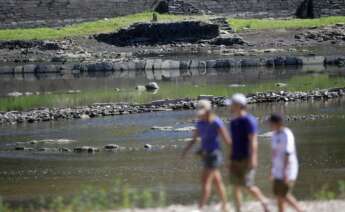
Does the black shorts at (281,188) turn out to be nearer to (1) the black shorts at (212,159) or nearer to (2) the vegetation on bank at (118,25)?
(1) the black shorts at (212,159)

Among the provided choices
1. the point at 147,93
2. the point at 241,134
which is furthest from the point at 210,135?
the point at 147,93

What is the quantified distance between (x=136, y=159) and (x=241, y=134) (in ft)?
31.8

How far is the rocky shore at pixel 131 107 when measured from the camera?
117 feet

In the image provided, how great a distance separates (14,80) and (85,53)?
33.7 ft

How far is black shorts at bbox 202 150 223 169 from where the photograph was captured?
54.9 ft

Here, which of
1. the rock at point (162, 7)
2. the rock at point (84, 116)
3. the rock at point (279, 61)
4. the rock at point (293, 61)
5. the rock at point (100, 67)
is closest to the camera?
the rock at point (84, 116)

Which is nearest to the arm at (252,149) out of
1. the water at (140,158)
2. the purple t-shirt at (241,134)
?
the purple t-shirt at (241,134)

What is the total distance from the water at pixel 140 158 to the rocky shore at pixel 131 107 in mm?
943

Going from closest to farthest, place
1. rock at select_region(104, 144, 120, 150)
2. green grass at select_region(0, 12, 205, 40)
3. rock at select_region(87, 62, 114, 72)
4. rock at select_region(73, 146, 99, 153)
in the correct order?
1. rock at select_region(73, 146, 99, 153)
2. rock at select_region(104, 144, 120, 150)
3. rock at select_region(87, 62, 114, 72)
4. green grass at select_region(0, 12, 205, 40)

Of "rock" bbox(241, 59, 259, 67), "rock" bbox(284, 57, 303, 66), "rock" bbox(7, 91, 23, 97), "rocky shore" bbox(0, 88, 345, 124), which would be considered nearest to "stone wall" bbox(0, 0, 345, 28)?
"rock" bbox(241, 59, 259, 67)

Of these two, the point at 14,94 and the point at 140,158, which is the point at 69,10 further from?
the point at 140,158

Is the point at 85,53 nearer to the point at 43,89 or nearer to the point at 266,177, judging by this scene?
the point at 43,89

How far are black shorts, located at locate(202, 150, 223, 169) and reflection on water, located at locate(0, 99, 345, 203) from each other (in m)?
3.35

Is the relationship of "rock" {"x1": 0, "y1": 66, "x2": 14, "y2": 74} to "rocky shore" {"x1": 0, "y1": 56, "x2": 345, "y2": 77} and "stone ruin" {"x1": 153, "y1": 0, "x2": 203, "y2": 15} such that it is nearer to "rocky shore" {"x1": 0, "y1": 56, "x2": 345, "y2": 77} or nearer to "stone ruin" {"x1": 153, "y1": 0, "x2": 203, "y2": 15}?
"rocky shore" {"x1": 0, "y1": 56, "x2": 345, "y2": 77}
